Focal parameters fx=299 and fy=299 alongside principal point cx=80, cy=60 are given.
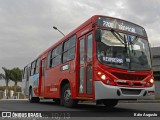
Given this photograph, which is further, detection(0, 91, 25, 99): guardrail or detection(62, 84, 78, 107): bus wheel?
detection(0, 91, 25, 99): guardrail

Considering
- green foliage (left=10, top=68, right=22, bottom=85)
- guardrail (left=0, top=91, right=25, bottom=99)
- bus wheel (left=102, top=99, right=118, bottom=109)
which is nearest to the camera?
bus wheel (left=102, top=99, right=118, bottom=109)

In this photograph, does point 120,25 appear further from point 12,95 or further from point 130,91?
point 12,95

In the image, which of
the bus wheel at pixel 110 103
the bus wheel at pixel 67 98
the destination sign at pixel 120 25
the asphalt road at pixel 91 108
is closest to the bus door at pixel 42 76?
the asphalt road at pixel 91 108

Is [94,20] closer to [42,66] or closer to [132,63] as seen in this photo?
[132,63]

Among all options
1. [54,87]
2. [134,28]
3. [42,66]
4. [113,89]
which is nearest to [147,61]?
[134,28]

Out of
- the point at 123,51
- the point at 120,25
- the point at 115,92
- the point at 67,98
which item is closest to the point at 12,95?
the point at 67,98

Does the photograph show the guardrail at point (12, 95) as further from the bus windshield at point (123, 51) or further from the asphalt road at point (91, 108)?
the bus windshield at point (123, 51)

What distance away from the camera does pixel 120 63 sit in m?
10.5

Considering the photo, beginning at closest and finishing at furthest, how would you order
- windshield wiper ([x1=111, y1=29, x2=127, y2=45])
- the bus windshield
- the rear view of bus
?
1. the rear view of bus
2. the bus windshield
3. windshield wiper ([x1=111, y1=29, x2=127, y2=45])

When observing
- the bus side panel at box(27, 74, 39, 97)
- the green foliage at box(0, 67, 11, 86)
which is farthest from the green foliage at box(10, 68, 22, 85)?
the bus side panel at box(27, 74, 39, 97)

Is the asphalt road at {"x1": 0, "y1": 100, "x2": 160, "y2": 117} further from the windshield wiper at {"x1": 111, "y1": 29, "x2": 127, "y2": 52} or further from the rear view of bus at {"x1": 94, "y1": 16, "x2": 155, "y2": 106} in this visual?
the windshield wiper at {"x1": 111, "y1": 29, "x2": 127, "y2": 52}

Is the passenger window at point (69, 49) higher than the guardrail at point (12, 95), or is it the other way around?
the passenger window at point (69, 49)

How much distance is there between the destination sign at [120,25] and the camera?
1090 centimetres

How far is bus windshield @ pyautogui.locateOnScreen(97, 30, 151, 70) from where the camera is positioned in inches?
409
